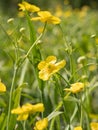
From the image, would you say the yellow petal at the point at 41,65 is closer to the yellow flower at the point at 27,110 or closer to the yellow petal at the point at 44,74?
the yellow petal at the point at 44,74

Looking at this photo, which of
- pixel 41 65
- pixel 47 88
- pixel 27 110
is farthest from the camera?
pixel 47 88

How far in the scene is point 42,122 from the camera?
104 cm

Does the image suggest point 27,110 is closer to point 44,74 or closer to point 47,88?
point 44,74

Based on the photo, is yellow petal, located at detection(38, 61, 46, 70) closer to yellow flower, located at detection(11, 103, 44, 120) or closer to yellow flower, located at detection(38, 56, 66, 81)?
yellow flower, located at detection(38, 56, 66, 81)

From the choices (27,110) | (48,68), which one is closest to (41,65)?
(48,68)

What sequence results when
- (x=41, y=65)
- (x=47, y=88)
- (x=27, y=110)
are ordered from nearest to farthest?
(x=27, y=110) < (x=41, y=65) < (x=47, y=88)

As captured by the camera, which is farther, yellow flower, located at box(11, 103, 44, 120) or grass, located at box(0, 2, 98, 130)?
grass, located at box(0, 2, 98, 130)

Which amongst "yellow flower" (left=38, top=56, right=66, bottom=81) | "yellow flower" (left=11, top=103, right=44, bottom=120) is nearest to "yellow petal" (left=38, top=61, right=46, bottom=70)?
"yellow flower" (left=38, top=56, right=66, bottom=81)

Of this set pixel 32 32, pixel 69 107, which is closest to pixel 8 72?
pixel 69 107

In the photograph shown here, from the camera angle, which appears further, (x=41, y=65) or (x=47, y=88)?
(x=47, y=88)

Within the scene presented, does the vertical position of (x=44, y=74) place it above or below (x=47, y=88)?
above

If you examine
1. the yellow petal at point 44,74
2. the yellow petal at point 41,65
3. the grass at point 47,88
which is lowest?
the grass at point 47,88

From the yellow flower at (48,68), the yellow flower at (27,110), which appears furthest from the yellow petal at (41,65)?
the yellow flower at (27,110)

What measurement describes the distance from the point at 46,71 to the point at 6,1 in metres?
13.9
